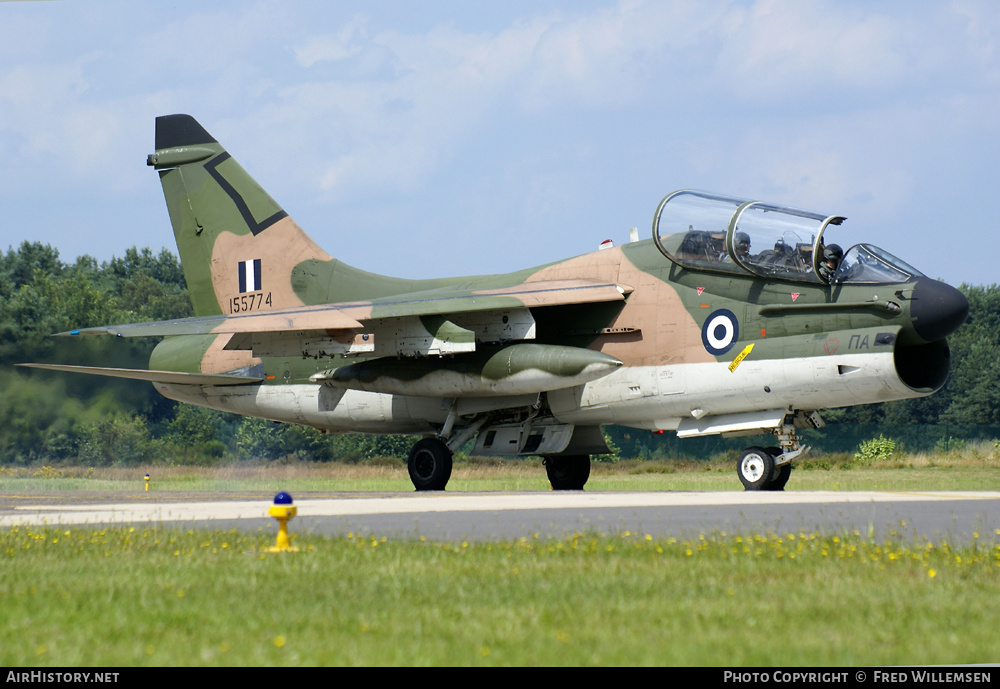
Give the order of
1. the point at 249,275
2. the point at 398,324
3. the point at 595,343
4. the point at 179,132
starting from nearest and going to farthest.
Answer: the point at 595,343 < the point at 398,324 < the point at 249,275 < the point at 179,132

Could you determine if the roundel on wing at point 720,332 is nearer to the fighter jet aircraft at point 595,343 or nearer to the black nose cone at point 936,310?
the fighter jet aircraft at point 595,343

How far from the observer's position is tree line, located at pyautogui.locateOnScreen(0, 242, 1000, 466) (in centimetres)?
2336

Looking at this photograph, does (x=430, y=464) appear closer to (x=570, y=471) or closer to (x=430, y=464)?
(x=430, y=464)

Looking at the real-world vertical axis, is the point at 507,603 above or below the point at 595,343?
below

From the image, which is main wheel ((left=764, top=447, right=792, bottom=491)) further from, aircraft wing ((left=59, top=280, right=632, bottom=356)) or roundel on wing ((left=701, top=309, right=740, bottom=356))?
aircraft wing ((left=59, top=280, right=632, bottom=356))

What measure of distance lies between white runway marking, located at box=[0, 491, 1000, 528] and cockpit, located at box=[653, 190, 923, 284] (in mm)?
3115

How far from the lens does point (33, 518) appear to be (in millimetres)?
10984

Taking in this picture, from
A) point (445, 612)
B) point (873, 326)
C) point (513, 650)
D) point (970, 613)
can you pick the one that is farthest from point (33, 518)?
point (873, 326)

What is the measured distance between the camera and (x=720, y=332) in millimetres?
15195

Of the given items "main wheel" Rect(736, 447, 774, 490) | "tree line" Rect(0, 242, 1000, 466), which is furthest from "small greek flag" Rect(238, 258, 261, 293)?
"main wheel" Rect(736, 447, 774, 490)

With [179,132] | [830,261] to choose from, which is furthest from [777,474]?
[179,132]

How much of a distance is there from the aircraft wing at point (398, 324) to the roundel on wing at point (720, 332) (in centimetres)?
148

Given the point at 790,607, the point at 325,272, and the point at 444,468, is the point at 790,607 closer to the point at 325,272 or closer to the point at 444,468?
the point at 444,468

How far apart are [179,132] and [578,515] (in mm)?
14756
